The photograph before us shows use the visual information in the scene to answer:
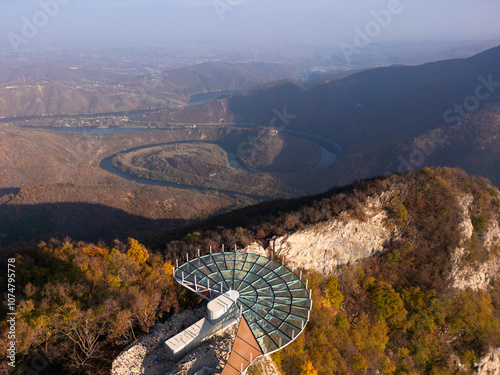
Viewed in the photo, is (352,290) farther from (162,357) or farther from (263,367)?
(162,357)

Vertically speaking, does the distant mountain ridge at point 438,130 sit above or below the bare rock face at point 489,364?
above

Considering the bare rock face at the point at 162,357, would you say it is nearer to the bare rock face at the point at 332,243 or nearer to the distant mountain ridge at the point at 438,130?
the bare rock face at the point at 332,243

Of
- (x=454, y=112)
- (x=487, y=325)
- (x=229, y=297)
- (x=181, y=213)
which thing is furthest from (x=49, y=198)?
(x=454, y=112)

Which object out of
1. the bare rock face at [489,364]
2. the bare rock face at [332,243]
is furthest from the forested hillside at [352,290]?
the bare rock face at [332,243]

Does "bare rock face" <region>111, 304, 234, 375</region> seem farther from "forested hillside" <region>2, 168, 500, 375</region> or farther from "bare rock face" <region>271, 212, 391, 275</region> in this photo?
"bare rock face" <region>271, 212, 391, 275</region>

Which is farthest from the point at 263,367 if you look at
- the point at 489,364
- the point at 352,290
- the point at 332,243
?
the point at 489,364

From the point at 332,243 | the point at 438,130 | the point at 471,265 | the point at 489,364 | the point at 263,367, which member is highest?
the point at 438,130

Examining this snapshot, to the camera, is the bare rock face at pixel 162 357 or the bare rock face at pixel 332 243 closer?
the bare rock face at pixel 162 357

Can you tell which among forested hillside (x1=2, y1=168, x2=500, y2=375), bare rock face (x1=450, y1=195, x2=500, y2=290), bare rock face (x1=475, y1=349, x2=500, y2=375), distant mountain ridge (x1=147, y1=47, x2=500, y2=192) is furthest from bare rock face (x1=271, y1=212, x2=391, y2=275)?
distant mountain ridge (x1=147, y1=47, x2=500, y2=192)
